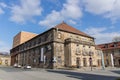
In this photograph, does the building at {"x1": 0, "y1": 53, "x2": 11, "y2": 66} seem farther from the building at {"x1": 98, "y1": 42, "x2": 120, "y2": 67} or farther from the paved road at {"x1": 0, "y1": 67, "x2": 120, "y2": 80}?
the paved road at {"x1": 0, "y1": 67, "x2": 120, "y2": 80}

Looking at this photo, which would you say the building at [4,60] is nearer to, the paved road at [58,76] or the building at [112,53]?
the building at [112,53]

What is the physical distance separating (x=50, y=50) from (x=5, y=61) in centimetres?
6384

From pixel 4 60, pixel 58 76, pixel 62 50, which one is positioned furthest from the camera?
pixel 4 60

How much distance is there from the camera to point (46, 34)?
149ft

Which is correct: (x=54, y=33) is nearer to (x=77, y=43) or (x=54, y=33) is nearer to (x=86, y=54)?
(x=77, y=43)

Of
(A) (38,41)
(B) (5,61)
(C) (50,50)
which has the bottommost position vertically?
(B) (5,61)

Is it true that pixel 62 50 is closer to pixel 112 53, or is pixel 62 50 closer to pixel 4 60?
pixel 112 53

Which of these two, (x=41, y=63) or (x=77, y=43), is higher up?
(x=77, y=43)

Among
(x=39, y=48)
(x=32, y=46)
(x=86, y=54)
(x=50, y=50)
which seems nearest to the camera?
(x=50, y=50)

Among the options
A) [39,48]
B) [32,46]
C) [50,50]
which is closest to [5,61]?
[32,46]

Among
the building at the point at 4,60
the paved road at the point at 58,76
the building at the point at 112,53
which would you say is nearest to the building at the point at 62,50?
the paved road at the point at 58,76

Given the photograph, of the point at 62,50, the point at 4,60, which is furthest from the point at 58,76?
the point at 4,60

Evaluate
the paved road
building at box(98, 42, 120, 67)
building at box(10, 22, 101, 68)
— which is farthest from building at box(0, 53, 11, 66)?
the paved road

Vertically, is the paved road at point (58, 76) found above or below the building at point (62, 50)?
below
